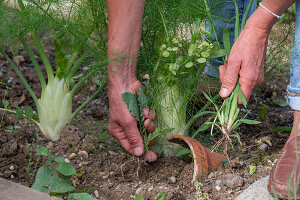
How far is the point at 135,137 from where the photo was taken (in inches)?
59.1

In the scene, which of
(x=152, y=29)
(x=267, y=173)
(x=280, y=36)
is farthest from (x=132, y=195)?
(x=280, y=36)

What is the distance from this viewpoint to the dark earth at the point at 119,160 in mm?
1386

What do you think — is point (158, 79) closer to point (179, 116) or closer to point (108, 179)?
point (179, 116)

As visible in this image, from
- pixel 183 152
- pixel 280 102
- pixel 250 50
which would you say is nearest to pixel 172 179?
pixel 183 152

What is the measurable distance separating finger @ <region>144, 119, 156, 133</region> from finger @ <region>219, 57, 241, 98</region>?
0.32 m

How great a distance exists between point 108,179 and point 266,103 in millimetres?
1177

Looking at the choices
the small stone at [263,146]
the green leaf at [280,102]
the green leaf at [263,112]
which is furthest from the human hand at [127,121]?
the green leaf at [280,102]

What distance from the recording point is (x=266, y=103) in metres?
2.25

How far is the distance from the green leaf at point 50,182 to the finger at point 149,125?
388mm

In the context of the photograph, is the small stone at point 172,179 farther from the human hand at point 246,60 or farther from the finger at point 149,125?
the human hand at point 246,60

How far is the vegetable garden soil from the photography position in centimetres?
139

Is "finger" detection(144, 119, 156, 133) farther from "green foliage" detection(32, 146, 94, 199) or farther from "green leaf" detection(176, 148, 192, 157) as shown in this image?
"green foliage" detection(32, 146, 94, 199)

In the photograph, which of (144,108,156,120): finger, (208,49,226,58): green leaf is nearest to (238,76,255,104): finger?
(208,49,226,58): green leaf

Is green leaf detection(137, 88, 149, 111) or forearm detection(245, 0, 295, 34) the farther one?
green leaf detection(137, 88, 149, 111)
